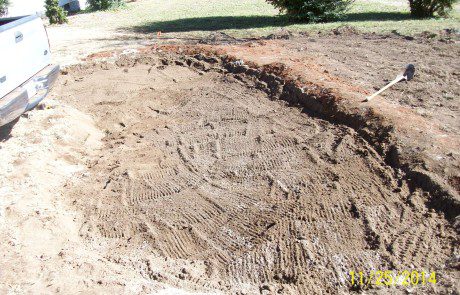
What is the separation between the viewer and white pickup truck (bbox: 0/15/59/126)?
604 cm

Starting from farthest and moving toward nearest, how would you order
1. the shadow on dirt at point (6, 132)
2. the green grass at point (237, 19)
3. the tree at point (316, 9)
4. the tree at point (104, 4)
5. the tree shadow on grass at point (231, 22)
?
the tree at point (104, 4) → the tree shadow on grass at point (231, 22) → the tree at point (316, 9) → the green grass at point (237, 19) → the shadow on dirt at point (6, 132)

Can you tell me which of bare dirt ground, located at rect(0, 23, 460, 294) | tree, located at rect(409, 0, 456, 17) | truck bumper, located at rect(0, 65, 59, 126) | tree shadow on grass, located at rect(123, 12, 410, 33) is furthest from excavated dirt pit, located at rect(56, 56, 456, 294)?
tree, located at rect(409, 0, 456, 17)

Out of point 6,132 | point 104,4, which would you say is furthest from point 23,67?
point 104,4

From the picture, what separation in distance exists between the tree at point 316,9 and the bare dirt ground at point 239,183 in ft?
18.6

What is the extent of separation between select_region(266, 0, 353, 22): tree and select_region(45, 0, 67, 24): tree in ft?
31.0

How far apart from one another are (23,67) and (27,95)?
423mm

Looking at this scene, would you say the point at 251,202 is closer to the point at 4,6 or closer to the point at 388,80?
the point at 388,80

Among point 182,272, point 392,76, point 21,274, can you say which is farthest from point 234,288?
point 392,76

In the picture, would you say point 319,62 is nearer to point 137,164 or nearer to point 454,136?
point 454,136

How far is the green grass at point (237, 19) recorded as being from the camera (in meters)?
13.0

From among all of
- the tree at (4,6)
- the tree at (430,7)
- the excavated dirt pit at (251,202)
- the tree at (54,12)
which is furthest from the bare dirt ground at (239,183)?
the tree at (4,6)

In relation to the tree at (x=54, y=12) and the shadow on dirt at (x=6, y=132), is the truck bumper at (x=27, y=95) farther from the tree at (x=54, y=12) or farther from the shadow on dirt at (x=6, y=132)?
the tree at (x=54, y=12)

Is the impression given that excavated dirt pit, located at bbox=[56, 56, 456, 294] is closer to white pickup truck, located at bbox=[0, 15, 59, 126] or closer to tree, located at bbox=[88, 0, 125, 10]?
white pickup truck, located at bbox=[0, 15, 59, 126]

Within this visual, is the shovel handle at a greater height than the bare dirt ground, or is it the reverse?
the shovel handle
